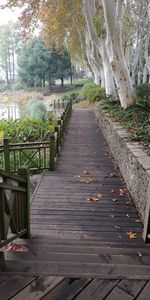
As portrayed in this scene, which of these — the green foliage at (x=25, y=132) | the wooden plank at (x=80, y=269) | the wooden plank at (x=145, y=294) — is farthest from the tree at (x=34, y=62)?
the wooden plank at (x=145, y=294)

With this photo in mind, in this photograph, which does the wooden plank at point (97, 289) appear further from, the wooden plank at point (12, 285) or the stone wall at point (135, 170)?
the stone wall at point (135, 170)

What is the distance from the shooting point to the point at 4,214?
283 centimetres

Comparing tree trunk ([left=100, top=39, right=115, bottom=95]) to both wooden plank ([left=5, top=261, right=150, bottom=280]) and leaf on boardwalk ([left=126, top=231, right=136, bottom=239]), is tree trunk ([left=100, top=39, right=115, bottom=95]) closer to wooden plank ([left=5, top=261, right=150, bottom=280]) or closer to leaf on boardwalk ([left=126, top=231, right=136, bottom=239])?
leaf on boardwalk ([left=126, top=231, right=136, bottom=239])


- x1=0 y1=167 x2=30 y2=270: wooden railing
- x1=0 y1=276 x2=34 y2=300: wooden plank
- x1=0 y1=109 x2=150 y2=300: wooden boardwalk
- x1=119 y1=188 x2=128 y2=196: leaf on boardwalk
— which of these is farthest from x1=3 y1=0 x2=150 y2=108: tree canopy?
x1=0 y1=276 x2=34 y2=300: wooden plank

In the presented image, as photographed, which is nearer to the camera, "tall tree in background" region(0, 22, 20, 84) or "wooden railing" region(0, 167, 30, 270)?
"wooden railing" region(0, 167, 30, 270)

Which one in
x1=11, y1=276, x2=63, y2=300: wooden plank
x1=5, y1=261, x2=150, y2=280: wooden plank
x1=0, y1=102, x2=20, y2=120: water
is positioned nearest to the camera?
x1=11, y1=276, x2=63, y2=300: wooden plank

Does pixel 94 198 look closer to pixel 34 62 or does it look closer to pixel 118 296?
pixel 118 296

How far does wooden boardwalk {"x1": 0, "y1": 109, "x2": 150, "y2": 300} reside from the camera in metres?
2.42

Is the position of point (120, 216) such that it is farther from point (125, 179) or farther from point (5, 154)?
point (5, 154)

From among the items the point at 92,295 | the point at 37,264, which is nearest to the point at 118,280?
the point at 92,295

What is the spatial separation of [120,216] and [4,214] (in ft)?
8.45

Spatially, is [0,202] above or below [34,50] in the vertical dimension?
below

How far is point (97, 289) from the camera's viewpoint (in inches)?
94.7

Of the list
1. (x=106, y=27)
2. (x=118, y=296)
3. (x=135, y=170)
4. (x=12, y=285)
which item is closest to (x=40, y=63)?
(x=106, y=27)
